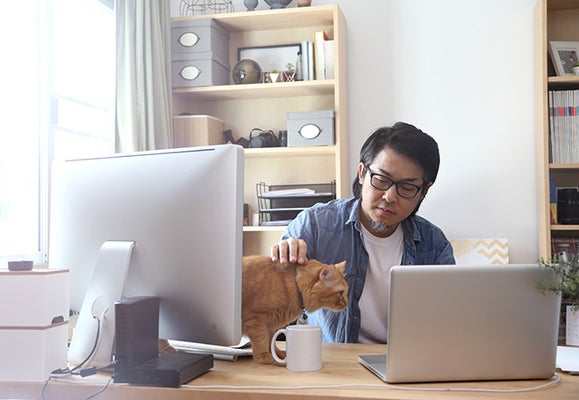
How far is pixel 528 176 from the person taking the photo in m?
3.12

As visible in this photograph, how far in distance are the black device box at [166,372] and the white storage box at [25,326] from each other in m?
0.17

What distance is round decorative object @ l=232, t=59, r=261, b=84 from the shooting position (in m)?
3.22

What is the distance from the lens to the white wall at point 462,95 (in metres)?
3.14

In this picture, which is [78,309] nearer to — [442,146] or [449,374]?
[449,374]

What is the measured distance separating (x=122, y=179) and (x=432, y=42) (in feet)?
7.74

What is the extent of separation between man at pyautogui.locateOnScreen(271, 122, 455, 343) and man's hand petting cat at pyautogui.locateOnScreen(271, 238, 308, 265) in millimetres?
371

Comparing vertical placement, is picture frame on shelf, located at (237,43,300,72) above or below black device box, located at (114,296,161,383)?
above

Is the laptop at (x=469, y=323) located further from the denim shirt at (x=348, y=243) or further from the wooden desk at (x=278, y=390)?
the denim shirt at (x=348, y=243)

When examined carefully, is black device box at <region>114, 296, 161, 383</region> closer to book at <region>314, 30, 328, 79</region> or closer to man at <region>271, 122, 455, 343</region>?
man at <region>271, 122, 455, 343</region>

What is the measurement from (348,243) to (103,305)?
2.81ft

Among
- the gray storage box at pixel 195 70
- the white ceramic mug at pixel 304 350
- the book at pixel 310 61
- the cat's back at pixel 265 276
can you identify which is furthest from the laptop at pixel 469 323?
the gray storage box at pixel 195 70

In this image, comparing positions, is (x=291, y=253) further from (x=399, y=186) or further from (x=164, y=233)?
→ (x=399, y=186)

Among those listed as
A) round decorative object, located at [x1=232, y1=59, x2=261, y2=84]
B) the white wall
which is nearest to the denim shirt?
the white wall

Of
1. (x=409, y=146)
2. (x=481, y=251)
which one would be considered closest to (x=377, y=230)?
(x=409, y=146)
